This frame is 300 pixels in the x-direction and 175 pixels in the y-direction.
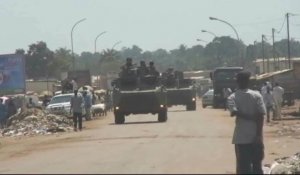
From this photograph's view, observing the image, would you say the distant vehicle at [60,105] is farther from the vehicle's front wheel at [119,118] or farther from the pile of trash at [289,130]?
the pile of trash at [289,130]

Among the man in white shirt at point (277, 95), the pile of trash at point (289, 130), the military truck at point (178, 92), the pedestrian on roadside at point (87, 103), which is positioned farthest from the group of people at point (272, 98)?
the military truck at point (178, 92)

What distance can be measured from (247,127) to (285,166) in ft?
→ 11.5

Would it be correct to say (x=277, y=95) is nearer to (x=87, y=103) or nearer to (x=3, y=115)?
(x=87, y=103)

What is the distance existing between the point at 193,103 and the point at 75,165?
4118 centimetres

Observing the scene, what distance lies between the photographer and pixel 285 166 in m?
15.4

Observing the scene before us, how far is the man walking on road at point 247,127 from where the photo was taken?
12250 millimetres

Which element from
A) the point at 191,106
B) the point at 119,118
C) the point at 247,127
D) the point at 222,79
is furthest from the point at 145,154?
the point at 222,79

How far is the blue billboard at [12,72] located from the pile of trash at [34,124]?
2.10m

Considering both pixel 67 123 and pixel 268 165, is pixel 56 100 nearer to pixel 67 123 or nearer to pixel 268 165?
pixel 67 123

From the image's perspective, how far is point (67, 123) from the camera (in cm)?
3838

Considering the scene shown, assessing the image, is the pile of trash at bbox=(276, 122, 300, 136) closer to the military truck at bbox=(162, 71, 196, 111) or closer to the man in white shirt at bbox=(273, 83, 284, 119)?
the man in white shirt at bbox=(273, 83, 284, 119)

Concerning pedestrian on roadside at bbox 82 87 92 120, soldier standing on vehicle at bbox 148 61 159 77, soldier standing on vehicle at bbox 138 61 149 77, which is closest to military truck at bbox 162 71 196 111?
pedestrian on roadside at bbox 82 87 92 120

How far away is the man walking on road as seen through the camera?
40.2 feet

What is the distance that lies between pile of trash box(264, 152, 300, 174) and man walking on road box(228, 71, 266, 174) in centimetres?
240
